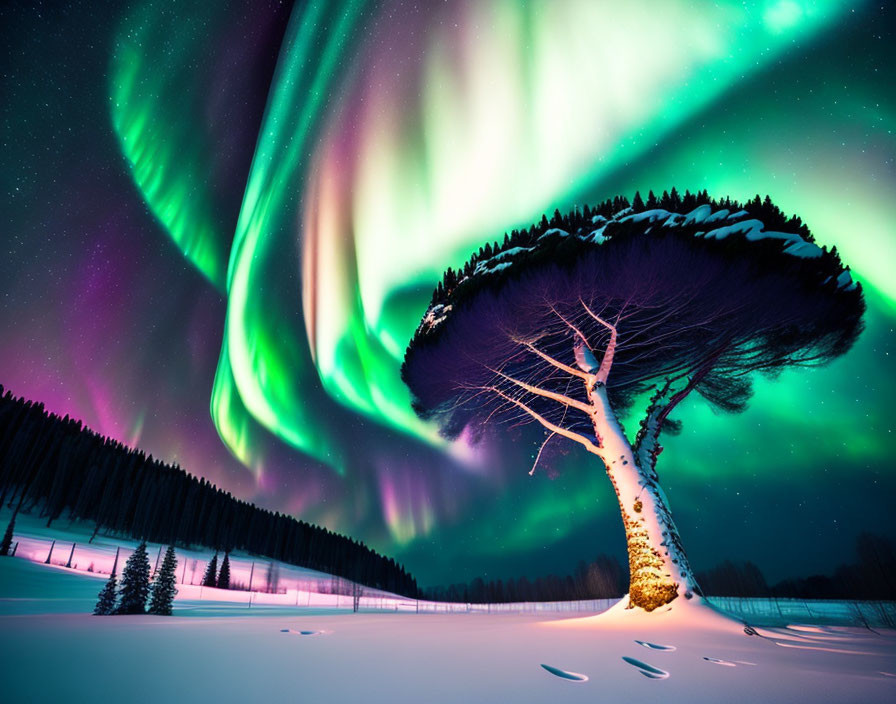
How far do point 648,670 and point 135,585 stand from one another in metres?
9.42

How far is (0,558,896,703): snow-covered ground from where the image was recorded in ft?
7.00

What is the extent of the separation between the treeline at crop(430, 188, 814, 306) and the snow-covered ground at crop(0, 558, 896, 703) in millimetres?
8105

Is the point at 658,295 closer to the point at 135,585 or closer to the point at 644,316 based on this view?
the point at 644,316

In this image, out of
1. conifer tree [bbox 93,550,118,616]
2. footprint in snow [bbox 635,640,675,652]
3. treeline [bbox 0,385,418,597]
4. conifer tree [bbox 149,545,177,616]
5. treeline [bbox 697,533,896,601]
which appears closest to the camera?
footprint in snow [bbox 635,640,675,652]

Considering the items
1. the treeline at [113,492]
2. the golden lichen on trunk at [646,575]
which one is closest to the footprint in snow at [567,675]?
the golden lichen on trunk at [646,575]

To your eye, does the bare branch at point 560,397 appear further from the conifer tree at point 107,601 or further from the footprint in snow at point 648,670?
the conifer tree at point 107,601

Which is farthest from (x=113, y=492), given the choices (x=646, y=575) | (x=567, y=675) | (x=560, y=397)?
(x=567, y=675)

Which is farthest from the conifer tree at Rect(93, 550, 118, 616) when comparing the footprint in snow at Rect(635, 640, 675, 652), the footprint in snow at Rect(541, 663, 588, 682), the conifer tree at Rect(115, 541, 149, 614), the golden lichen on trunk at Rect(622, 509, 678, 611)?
the golden lichen on trunk at Rect(622, 509, 678, 611)

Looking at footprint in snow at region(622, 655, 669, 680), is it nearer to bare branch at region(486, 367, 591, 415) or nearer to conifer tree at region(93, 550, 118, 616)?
bare branch at region(486, 367, 591, 415)

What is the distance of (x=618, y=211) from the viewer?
9.16 m

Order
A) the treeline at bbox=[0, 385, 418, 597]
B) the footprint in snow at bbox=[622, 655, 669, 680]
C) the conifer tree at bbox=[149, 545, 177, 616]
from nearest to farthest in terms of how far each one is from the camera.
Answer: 1. the footprint in snow at bbox=[622, 655, 669, 680]
2. the conifer tree at bbox=[149, 545, 177, 616]
3. the treeline at bbox=[0, 385, 418, 597]

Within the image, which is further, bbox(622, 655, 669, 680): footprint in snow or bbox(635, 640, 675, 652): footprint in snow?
bbox(635, 640, 675, 652): footprint in snow

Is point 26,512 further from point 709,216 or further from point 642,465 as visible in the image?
point 709,216

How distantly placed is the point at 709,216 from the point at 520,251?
4.34 m
